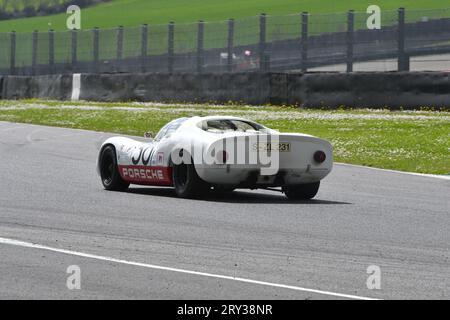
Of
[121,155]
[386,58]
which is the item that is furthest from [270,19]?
[121,155]

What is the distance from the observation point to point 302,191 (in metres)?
14.4

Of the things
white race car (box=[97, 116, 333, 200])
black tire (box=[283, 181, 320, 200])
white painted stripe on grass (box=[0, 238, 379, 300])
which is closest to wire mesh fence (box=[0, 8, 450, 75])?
black tire (box=[283, 181, 320, 200])

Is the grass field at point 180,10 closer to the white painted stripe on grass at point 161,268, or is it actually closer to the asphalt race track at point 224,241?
the asphalt race track at point 224,241

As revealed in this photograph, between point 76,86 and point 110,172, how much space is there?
22.3 m

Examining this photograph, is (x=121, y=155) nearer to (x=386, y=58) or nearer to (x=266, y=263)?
(x=266, y=263)

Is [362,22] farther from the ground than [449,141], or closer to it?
farther from the ground

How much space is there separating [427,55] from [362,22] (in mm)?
2533

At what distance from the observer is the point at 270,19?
3403 cm

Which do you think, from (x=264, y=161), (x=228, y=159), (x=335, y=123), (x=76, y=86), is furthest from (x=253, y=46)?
(x=228, y=159)

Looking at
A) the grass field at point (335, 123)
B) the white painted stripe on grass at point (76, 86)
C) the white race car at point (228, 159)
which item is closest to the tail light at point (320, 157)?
the white race car at point (228, 159)

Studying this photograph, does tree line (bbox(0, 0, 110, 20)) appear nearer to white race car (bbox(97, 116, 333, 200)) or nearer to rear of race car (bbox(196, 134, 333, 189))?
white race car (bbox(97, 116, 333, 200))

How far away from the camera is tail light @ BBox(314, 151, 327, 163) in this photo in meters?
13.8

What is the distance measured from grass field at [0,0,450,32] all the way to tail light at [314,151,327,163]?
1620 inches

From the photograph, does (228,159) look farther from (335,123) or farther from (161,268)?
(335,123)
